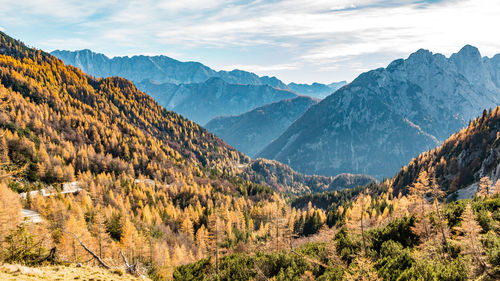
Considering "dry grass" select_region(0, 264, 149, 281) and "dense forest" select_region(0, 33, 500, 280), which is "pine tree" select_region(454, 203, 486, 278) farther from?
"dry grass" select_region(0, 264, 149, 281)

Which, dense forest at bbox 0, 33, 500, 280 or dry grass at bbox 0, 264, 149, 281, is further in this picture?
dense forest at bbox 0, 33, 500, 280

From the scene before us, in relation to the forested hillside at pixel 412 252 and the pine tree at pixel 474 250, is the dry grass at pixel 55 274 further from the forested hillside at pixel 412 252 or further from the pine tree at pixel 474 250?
the pine tree at pixel 474 250

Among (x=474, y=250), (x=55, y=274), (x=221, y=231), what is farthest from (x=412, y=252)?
(x=221, y=231)

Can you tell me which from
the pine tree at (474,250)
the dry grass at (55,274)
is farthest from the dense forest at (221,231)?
the dry grass at (55,274)

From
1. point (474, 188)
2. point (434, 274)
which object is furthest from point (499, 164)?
point (434, 274)

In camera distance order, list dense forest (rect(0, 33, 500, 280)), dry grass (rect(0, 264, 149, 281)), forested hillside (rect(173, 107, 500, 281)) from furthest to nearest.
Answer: dense forest (rect(0, 33, 500, 280)) → forested hillside (rect(173, 107, 500, 281)) → dry grass (rect(0, 264, 149, 281))

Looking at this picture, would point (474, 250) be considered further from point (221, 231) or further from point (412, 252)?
point (221, 231)

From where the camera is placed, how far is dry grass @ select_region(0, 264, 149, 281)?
20.1 meters

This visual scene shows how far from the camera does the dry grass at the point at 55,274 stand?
20056 millimetres

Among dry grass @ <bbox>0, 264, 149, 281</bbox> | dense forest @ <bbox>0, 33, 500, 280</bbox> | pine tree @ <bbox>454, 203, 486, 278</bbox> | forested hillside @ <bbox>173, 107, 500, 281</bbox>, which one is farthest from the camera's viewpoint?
dense forest @ <bbox>0, 33, 500, 280</bbox>

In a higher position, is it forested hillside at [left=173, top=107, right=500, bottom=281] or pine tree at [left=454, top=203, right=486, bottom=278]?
pine tree at [left=454, top=203, right=486, bottom=278]

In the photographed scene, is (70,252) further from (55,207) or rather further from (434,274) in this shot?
(434,274)

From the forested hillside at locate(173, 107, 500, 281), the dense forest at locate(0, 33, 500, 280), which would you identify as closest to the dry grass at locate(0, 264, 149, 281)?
the dense forest at locate(0, 33, 500, 280)

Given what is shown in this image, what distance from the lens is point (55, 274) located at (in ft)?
75.8
